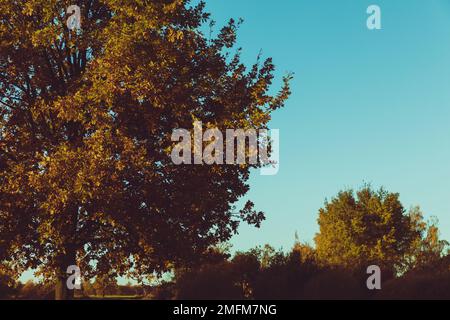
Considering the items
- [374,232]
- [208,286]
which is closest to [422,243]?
[374,232]

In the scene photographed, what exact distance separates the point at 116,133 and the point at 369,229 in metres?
53.7

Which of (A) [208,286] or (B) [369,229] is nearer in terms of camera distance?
(A) [208,286]

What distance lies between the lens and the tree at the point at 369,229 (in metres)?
63.4

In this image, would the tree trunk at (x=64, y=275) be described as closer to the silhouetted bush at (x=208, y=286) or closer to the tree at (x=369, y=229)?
the silhouetted bush at (x=208, y=286)

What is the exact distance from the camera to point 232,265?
25.5 m

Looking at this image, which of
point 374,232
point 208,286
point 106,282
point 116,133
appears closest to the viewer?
point 116,133

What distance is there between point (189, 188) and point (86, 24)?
329 inches

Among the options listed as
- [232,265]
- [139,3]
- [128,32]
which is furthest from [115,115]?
[232,265]

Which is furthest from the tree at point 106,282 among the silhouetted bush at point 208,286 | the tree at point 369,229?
the tree at point 369,229

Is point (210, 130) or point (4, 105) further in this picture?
point (4, 105)

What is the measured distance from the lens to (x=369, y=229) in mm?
66125

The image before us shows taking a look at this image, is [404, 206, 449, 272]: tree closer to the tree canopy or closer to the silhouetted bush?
the tree canopy

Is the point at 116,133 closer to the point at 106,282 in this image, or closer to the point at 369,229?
the point at 106,282
